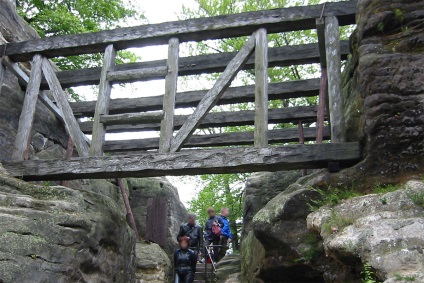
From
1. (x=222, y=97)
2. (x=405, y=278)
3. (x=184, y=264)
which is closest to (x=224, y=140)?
(x=222, y=97)

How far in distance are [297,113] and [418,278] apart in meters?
5.23

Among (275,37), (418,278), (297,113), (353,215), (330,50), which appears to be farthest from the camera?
(275,37)

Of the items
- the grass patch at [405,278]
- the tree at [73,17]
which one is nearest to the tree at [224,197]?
the tree at [73,17]

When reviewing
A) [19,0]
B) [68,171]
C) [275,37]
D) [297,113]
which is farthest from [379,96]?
[19,0]

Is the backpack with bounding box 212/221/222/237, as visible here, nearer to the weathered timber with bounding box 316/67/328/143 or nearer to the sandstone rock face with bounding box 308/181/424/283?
the weathered timber with bounding box 316/67/328/143

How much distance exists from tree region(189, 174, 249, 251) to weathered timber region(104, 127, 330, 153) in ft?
31.6

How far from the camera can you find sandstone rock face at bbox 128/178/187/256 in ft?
42.2

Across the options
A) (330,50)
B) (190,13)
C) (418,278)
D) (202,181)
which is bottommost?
(418,278)

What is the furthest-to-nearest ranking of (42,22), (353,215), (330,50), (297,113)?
(42,22) → (297,113) → (330,50) → (353,215)

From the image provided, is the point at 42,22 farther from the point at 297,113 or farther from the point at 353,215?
the point at 353,215

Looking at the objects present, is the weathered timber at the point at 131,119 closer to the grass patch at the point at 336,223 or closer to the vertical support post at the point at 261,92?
the vertical support post at the point at 261,92

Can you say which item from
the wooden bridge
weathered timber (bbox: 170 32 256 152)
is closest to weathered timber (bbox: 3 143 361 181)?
the wooden bridge

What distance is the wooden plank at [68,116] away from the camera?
19.7ft

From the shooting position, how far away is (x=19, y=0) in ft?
48.2
